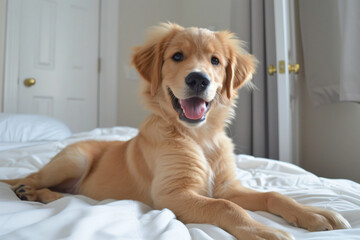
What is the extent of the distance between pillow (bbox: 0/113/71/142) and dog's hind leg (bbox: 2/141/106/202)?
1554 mm

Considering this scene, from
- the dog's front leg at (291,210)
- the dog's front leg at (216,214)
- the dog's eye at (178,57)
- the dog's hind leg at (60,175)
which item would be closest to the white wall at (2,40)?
the dog's hind leg at (60,175)

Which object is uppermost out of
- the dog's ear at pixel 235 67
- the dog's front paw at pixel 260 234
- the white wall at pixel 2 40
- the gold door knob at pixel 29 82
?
the white wall at pixel 2 40

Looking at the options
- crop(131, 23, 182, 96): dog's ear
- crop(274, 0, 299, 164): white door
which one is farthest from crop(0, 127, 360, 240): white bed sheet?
crop(274, 0, 299, 164): white door

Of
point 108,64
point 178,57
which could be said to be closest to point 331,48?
point 178,57

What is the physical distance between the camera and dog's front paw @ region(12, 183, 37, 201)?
125 centimetres

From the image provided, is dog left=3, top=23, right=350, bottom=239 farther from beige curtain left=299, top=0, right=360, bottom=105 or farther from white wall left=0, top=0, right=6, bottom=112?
white wall left=0, top=0, right=6, bottom=112

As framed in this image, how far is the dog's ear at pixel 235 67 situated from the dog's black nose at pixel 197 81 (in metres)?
0.33

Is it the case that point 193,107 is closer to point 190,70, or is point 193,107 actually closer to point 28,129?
point 190,70

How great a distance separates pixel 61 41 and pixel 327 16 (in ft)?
12.7

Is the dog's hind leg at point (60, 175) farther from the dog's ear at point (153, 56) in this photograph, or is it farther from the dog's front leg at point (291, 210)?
the dog's front leg at point (291, 210)

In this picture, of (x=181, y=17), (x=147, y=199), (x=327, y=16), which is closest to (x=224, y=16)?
(x=181, y=17)

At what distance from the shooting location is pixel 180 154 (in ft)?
4.06

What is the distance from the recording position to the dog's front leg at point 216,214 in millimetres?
803

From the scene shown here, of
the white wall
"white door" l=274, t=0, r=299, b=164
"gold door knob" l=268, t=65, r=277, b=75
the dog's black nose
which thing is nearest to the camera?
the dog's black nose
